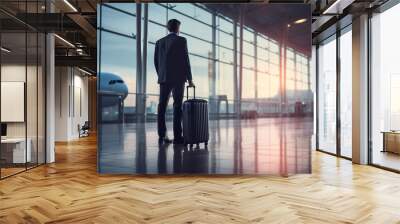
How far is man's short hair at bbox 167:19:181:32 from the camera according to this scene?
5945 millimetres

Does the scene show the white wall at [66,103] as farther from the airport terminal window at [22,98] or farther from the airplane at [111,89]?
the airplane at [111,89]

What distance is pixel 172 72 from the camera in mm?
5938

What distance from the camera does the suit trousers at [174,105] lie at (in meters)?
5.85

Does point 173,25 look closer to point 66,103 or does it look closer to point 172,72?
point 172,72

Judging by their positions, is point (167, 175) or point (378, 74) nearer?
point (167, 175)

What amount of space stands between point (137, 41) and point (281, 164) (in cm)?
321

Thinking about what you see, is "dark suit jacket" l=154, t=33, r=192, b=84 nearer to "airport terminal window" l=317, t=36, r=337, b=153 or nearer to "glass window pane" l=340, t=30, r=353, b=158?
"glass window pane" l=340, t=30, r=353, b=158

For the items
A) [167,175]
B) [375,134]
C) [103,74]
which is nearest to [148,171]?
[167,175]

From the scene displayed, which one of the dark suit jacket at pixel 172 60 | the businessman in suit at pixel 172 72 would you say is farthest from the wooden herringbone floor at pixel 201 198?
the dark suit jacket at pixel 172 60

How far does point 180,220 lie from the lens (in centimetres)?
354

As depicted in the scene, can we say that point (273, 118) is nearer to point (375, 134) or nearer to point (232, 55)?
point (232, 55)

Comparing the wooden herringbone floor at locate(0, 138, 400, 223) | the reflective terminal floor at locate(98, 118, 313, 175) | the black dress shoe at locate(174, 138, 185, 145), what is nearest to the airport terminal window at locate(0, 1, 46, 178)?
the wooden herringbone floor at locate(0, 138, 400, 223)

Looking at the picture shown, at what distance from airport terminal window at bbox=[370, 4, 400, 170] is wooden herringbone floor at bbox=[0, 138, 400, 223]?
107 cm

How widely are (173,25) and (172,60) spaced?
601 mm
